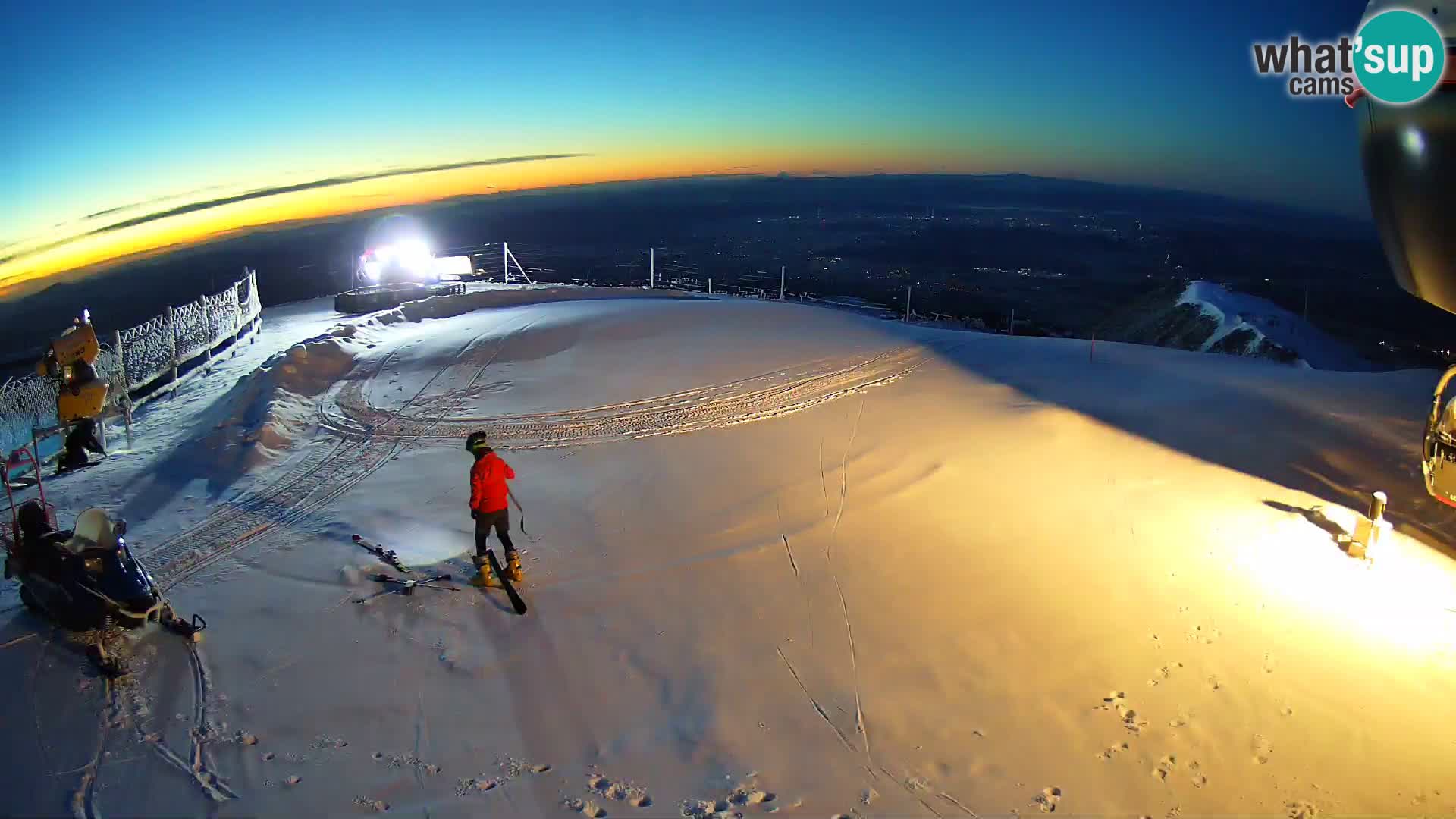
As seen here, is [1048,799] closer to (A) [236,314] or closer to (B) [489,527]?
(B) [489,527]

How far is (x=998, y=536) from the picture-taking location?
24.6 feet

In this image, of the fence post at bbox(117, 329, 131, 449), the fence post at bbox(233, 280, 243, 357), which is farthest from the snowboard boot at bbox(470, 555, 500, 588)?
the fence post at bbox(233, 280, 243, 357)

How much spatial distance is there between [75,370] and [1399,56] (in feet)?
46.4


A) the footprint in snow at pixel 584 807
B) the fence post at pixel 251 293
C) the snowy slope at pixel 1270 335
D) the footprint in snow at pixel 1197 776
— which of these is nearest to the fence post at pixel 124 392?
the fence post at pixel 251 293

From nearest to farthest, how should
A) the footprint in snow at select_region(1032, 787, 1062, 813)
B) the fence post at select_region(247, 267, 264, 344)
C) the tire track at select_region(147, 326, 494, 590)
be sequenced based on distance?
the footprint in snow at select_region(1032, 787, 1062, 813) < the tire track at select_region(147, 326, 494, 590) < the fence post at select_region(247, 267, 264, 344)

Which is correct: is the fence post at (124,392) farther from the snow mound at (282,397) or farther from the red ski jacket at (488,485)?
the red ski jacket at (488,485)

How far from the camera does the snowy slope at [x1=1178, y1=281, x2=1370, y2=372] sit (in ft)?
84.2

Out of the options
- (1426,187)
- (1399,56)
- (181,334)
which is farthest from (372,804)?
(181,334)

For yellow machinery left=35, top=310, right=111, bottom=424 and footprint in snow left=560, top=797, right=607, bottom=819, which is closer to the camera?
footprint in snow left=560, top=797, right=607, bottom=819

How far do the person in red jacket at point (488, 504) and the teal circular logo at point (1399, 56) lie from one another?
7.61m

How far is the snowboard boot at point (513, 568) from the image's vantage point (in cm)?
657

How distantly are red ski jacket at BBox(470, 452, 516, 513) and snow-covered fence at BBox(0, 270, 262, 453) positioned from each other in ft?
18.0

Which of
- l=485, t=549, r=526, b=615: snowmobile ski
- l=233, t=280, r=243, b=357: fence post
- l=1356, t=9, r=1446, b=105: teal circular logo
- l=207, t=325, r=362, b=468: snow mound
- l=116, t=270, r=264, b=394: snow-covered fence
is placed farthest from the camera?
l=233, t=280, r=243, b=357: fence post

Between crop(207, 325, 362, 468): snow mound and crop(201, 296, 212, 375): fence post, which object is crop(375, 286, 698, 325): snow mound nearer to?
crop(207, 325, 362, 468): snow mound
